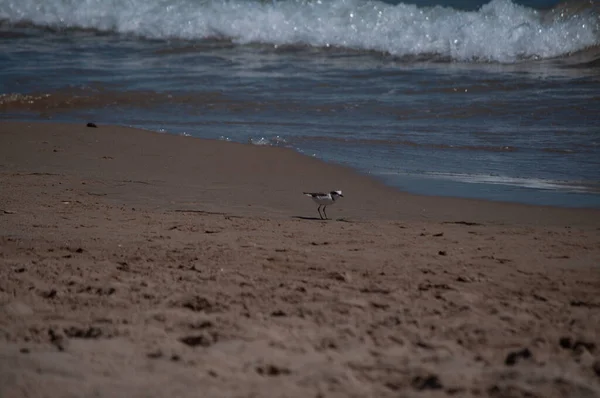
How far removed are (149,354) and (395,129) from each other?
6.83 meters

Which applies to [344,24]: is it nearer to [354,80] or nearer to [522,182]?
[354,80]

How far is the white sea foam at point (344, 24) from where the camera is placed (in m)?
15.3

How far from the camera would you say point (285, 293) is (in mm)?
4156

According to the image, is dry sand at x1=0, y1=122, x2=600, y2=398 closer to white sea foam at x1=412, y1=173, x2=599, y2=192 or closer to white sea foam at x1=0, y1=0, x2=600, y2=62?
white sea foam at x1=412, y1=173, x2=599, y2=192

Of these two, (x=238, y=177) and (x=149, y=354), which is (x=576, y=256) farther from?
(x=238, y=177)

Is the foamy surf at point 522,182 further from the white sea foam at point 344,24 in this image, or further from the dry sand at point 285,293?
the white sea foam at point 344,24

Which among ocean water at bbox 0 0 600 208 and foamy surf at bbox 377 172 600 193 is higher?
ocean water at bbox 0 0 600 208

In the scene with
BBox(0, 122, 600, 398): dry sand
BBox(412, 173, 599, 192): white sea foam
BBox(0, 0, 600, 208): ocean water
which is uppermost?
BBox(0, 0, 600, 208): ocean water

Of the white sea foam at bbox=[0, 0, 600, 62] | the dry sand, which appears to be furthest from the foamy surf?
the white sea foam at bbox=[0, 0, 600, 62]

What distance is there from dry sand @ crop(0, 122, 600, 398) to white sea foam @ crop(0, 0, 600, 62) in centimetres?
952

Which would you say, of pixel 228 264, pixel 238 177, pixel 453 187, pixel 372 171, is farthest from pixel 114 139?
pixel 228 264

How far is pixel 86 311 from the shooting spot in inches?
154

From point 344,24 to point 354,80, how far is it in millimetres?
4794

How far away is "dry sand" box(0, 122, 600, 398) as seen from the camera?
3229 mm
